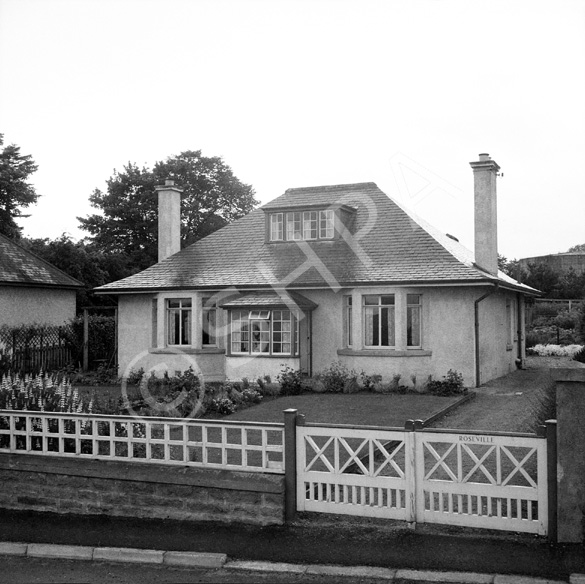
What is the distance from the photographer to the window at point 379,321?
20.3m

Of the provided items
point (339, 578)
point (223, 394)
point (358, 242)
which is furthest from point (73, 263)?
point (339, 578)

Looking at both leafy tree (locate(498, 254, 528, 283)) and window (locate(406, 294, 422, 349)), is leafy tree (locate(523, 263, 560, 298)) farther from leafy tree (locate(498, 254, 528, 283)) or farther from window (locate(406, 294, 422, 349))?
window (locate(406, 294, 422, 349))

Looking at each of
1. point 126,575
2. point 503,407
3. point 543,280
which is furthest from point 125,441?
point 543,280

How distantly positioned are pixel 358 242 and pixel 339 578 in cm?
1601

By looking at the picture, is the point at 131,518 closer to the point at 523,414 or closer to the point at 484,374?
the point at 523,414

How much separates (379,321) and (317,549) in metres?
13.2

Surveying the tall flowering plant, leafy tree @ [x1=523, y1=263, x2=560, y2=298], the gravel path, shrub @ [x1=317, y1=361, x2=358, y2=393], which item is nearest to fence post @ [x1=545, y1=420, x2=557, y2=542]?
the gravel path

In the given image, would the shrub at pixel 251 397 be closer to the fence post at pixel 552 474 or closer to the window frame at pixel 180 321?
the window frame at pixel 180 321

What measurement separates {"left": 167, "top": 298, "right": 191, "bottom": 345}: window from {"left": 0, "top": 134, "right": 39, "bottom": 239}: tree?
2347 centimetres

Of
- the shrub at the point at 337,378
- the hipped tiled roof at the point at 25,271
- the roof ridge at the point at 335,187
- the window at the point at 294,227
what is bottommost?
the shrub at the point at 337,378

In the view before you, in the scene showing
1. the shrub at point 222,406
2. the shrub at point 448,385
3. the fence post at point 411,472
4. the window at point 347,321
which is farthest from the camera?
the window at point 347,321

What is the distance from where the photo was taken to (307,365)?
822 inches

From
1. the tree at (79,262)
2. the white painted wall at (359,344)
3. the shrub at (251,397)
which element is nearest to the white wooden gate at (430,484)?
the shrub at (251,397)

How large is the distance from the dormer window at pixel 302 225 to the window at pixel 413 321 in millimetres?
3820
